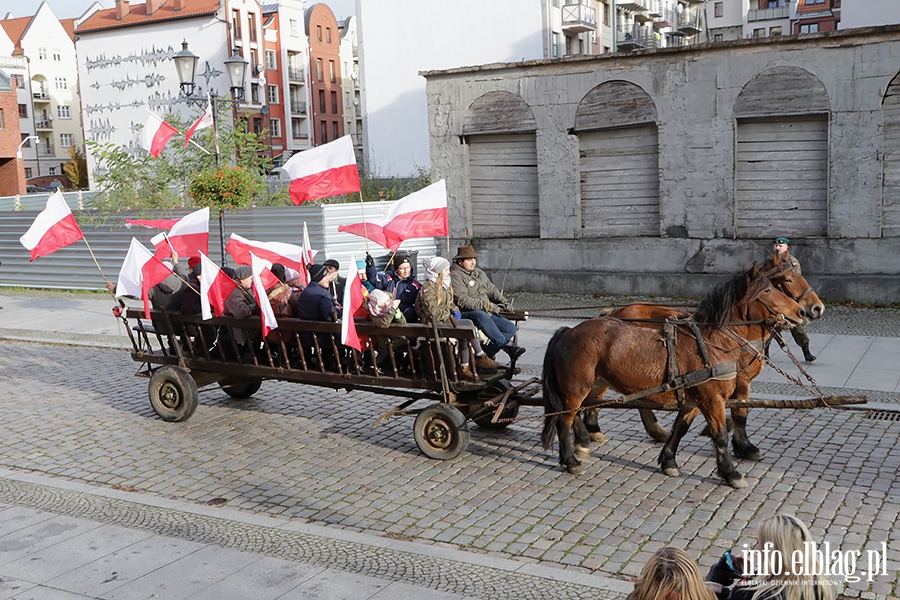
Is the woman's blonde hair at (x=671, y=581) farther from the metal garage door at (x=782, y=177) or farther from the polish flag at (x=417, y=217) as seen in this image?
the metal garage door at (x=782, y=177)

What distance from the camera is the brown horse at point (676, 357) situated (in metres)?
7.54

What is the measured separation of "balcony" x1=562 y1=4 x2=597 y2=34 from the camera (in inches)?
1999

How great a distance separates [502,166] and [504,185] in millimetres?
401

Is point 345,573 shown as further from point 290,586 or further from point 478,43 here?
point 478,43

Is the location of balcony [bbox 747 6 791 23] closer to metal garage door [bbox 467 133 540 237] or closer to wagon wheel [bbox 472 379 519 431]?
metal garage door [bbox 467 133 540 237]

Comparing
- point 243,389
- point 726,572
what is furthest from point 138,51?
point 726,572

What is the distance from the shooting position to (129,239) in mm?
21438

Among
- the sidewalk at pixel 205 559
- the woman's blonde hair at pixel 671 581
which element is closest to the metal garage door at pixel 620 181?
the sidewalk at pixel 205 559

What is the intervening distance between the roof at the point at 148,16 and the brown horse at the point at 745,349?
59.2 m

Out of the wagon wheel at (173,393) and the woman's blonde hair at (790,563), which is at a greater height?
the woman's blonde hair at (790,563)

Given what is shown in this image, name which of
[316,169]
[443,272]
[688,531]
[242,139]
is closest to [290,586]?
[688,531]

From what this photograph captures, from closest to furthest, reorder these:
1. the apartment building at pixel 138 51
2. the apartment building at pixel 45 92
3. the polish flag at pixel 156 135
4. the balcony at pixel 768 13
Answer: the polish flag at pixel 156 135
the apartment building at pixel 138 51
the balcony at pixel 768 13
the apartment building at pixel 45 92

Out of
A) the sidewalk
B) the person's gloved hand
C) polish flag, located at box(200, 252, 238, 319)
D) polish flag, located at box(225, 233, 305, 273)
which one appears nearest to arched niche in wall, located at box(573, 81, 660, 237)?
polish flag, located at box(225, 233, 305, 273)

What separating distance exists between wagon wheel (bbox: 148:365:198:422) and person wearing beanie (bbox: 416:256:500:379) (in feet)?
10.2
